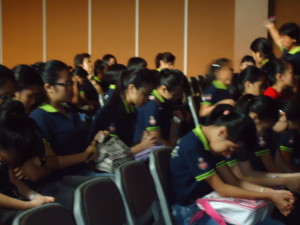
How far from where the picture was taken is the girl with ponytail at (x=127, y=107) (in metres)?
2.67

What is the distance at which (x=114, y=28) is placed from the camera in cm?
778

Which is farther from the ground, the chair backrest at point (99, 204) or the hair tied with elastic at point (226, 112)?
the hair tied with elastic at point (226, 112)

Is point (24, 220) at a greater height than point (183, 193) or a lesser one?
greater

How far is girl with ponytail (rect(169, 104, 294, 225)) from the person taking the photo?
6.31 ft

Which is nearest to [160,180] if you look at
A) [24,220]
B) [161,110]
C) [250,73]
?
[24,220]

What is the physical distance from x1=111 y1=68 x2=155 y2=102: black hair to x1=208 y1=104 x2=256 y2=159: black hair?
2.68 feet

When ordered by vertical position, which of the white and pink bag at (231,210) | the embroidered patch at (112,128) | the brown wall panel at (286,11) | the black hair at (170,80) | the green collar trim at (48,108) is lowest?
the white and pink bag at (231,210)

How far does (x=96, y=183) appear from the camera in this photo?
5.16 ft

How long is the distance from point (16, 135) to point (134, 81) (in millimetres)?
1113

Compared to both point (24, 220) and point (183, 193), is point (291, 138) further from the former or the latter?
point (24, 220)

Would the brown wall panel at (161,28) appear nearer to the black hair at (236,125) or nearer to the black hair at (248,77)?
the black hair at (248,77)

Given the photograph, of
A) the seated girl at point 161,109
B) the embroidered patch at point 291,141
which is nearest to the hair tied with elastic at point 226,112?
the seated girl at point 161,109

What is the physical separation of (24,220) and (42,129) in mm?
1084

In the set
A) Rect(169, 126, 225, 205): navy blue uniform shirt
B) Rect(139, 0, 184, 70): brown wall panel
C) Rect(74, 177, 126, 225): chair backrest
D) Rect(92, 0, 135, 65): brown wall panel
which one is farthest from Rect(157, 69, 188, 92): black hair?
Rect(92, 0, 135, 65): brown wall panel
